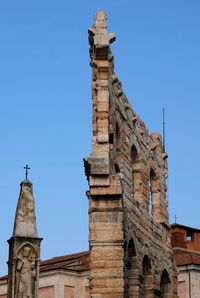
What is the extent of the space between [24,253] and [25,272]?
451 mm

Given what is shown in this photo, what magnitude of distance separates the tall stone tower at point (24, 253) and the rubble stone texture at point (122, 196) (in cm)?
144

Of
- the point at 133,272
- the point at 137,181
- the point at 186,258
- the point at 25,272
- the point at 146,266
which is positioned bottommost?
the point at 25,272

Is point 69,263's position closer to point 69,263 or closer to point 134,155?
point 69,263

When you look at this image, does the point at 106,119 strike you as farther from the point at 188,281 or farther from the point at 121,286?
the point at 188,281

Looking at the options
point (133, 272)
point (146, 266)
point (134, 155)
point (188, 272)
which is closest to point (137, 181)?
point (134, 155)

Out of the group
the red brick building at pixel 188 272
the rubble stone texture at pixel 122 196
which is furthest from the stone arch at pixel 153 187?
the red brick building at pixel 188 272

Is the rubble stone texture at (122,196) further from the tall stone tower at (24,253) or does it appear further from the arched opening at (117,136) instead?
the tall stone tower at (24,253)

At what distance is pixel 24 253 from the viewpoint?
2020 centimetres

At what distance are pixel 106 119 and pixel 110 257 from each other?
342cm

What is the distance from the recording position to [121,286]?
19.5 meters

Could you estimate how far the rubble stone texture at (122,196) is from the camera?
1981cm

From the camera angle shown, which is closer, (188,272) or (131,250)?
(131,250)

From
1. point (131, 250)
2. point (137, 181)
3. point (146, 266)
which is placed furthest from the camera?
point (137, 181)

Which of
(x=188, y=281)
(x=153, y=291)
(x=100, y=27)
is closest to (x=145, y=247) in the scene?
(x=153, y=291)
